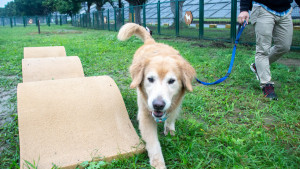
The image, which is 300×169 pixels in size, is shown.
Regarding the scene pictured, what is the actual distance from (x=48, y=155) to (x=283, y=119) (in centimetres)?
300

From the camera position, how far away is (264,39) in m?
3.74

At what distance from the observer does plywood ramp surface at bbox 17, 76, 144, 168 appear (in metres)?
2.28

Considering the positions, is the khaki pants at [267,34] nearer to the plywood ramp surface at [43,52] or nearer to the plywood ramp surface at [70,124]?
the plywood ramp surface at [70,124]

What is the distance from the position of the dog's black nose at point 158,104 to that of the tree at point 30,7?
2755 inches

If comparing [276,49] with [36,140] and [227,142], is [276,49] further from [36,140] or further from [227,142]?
[36,140]

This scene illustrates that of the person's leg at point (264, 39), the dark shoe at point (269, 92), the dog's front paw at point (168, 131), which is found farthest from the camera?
the dark shoe at point (269, 92)

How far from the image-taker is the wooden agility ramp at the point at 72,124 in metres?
2.28

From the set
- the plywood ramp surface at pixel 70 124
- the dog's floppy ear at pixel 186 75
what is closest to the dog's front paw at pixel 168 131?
the plywood ramp surface at pixel 70 124

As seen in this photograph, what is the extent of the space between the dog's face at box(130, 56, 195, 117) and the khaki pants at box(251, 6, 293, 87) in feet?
6.19

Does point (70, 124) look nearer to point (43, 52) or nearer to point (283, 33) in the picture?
point (283, 33)

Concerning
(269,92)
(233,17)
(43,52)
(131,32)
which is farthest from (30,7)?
(269,92)

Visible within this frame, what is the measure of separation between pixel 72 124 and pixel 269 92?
321cm

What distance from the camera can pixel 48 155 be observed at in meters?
2.25

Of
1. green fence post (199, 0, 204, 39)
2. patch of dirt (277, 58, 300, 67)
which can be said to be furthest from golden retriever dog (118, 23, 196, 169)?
green fence post (199, 0, 204, 39)
